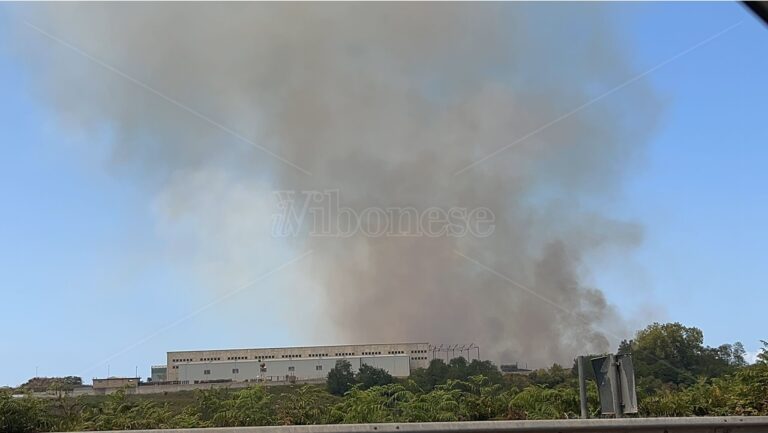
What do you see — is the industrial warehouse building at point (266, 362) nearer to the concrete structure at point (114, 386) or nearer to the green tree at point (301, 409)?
the concrete structure at point (114, 386)

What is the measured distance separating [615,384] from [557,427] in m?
1.47

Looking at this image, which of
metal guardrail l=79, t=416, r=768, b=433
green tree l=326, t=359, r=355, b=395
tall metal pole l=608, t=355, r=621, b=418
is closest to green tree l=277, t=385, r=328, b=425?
green tree l=326, t=359, r=355, b=395

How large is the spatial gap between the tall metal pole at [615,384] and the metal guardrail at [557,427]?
2.61 feet

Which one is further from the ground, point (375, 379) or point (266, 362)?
point (266, 362)

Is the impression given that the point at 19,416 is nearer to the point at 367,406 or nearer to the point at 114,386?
the point at 367,406

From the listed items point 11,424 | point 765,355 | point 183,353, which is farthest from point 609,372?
point 183,353

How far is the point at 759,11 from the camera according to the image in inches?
127

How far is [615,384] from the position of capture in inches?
285

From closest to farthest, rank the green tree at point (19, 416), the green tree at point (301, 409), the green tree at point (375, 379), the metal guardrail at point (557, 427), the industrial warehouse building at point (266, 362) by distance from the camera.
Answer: the metal guardrail at point (557, 427) → the green tree at point (19, 416) → the green tree at point (301, 409) → the green tree at point (375, 379) → the industrial warehouse building at point (266, 362)

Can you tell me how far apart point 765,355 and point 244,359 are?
47895mm

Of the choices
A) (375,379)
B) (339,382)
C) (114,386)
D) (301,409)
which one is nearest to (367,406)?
(301,409)

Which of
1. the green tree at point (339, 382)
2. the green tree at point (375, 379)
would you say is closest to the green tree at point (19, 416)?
the green tree at point (339, 382)

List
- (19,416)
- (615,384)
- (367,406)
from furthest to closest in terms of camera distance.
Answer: (367,406)
(615,384)
(19,416)

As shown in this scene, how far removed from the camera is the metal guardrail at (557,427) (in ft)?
18.7
